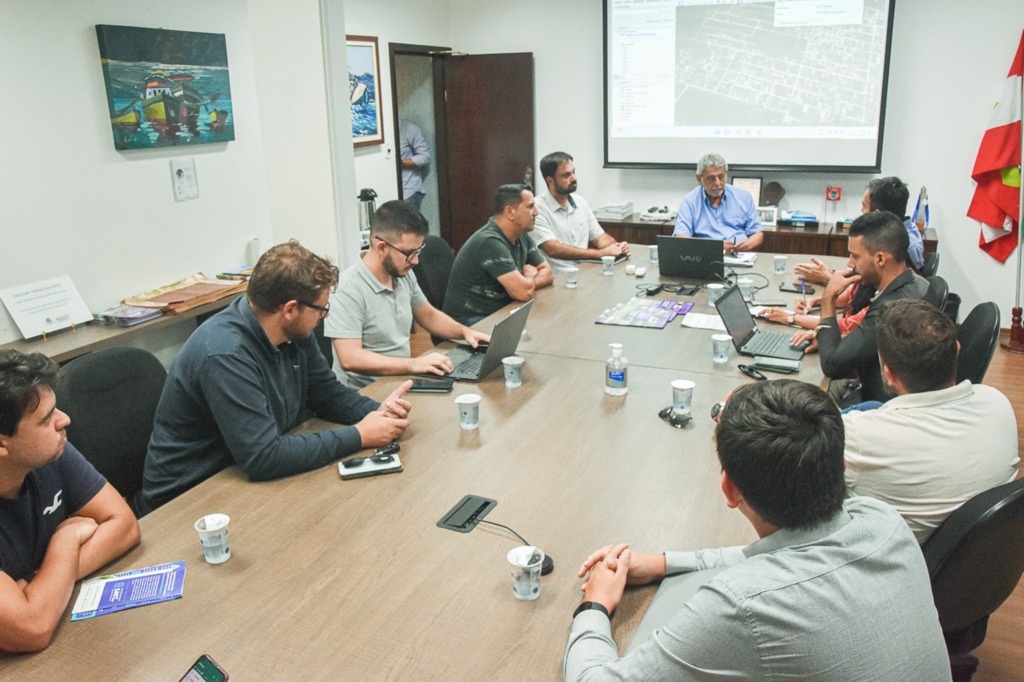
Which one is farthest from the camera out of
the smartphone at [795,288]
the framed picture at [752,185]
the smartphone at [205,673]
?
the framed picture at [752,185]

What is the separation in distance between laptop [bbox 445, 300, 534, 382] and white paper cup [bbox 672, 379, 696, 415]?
2.08ft

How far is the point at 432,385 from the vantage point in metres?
2.72

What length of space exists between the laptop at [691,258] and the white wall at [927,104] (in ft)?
7.66

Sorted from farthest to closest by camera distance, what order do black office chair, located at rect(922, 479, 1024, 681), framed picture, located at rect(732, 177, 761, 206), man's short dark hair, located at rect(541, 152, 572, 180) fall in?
framed picture, located at rect(732, 177, 761, 206) → man's short dark hair, located at rect(541, 152, 572, 180) → black office chair, located at rect(922, 479, 1024, 681)

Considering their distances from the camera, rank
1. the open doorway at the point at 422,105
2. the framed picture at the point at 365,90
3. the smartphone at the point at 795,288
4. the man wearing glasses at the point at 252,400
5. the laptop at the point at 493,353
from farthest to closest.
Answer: the open doorway at the point at 422,105
the framed picture at the point at 365,90
the smartphone at the point at 795,288
the laptop at the point at 493,353
the man wearing glasses at the point at 252,400

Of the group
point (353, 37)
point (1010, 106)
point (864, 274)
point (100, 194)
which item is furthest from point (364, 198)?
point (1010, 106)

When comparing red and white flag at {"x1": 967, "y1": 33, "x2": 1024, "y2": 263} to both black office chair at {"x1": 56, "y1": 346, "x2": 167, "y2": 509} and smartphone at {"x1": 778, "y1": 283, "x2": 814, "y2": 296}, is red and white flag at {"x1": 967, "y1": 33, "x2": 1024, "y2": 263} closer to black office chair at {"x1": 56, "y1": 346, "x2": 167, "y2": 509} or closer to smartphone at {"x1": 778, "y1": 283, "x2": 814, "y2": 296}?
smartphone at {"x1": 778, "y1": 283, "x2": 814, "y2": 296}

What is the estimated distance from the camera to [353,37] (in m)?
5.72

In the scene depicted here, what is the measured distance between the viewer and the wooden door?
265 inches

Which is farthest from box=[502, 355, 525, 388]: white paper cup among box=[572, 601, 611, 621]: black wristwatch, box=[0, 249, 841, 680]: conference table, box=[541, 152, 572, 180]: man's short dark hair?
box=[541, 152, 572, 180]: man's short dark hair

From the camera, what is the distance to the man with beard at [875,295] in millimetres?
2791

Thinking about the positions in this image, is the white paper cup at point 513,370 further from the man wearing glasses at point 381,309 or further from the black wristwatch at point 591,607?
the black wristwatch at point 591,607

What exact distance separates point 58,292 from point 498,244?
6.96 ft

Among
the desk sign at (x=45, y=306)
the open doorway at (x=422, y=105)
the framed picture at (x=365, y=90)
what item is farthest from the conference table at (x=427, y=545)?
the open doorway at (x=422, y=105)
